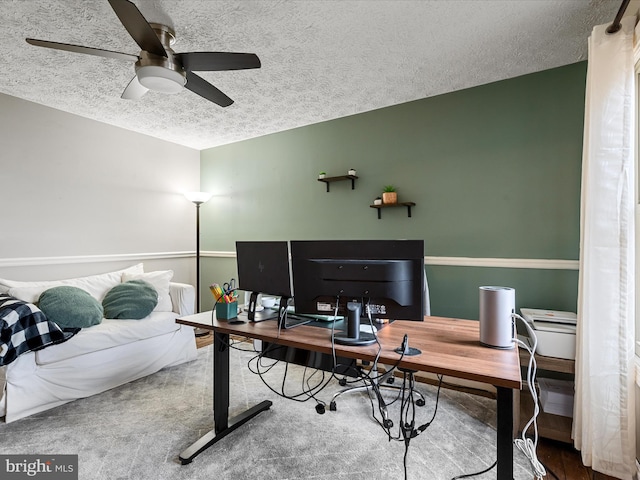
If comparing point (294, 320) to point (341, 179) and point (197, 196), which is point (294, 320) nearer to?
point (341, 179)

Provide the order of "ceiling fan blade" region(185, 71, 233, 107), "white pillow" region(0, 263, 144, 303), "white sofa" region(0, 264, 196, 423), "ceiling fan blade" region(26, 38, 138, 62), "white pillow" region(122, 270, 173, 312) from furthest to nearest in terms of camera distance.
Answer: "white pillow" region(122, 270, 173, 312)
"white pillow" region(0, 263, 144, 303)
"white sofa" region(0, 264, 196, 423)
"ceiling fan blade" region(185, 71, 233, 107)
"ceiling fan blade" region(26, 38, 138, 62)

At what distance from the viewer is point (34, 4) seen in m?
1.72

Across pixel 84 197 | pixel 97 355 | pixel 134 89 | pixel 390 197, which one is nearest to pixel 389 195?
pixel 390 197

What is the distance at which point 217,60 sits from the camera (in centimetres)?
180

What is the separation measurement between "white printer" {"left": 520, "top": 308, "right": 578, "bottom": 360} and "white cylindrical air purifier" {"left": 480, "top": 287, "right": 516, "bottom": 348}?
804mm

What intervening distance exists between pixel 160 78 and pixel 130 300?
1.89 meters

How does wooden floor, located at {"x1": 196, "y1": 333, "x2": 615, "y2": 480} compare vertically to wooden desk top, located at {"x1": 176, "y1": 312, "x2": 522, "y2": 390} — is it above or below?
below

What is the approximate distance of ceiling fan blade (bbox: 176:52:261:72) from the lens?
5.71 feet

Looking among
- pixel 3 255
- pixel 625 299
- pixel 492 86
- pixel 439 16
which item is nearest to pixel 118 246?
pixel 3 255

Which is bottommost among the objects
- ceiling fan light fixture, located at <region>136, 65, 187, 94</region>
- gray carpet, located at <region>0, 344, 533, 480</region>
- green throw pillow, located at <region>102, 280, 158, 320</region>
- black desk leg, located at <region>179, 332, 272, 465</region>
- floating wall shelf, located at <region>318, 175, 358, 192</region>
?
gray carpet, located at <region>0, 344, 533, 480</region>

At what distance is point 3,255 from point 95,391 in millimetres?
1483

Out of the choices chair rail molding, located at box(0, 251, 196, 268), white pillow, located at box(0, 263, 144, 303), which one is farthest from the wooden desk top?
chair rail molding, located at box(0, 251, 196, 268)

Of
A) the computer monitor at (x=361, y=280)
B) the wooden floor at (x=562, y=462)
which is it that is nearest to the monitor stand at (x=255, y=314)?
the computer monitor at (x=361, y=280)

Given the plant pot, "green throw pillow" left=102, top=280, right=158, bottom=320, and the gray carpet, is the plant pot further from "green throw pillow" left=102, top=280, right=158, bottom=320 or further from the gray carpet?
"green throw pillow" left=102, top=280, right=158, bottom=320
